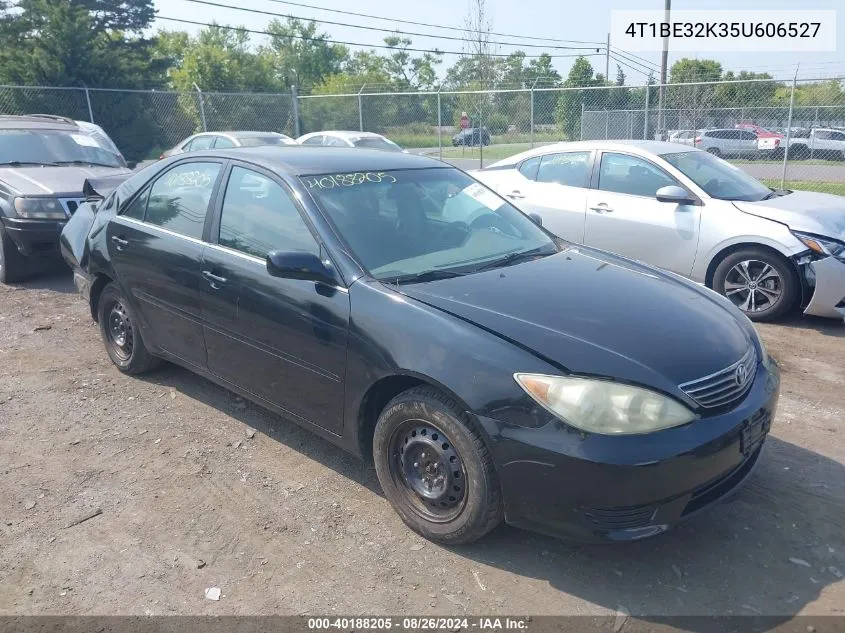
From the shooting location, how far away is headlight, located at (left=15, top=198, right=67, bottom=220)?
24.2ft

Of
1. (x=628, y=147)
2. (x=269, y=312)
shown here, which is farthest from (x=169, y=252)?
(x=628, y=147)

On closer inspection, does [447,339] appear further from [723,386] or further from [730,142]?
[730,142]

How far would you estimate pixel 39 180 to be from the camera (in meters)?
7.83

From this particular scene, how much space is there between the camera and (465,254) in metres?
3.77

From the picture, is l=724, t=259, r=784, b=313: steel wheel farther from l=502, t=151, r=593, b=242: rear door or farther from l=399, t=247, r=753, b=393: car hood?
l=399, t=247, r=753, b=393: car hood

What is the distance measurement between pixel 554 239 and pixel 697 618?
2333 millimetres

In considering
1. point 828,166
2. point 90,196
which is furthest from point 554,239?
point 828,166

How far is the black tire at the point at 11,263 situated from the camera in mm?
7727

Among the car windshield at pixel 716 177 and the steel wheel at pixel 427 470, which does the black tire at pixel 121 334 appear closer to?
the steel wheel at pixel 427 470

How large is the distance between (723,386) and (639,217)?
4132mm

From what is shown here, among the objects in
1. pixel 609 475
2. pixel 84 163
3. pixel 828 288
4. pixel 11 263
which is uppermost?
pixel 84 163

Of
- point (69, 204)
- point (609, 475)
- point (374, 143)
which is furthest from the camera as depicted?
point (374, 143)

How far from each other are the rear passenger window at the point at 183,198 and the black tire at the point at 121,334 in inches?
28.0

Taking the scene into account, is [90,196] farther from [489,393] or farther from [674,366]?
[674,366]
